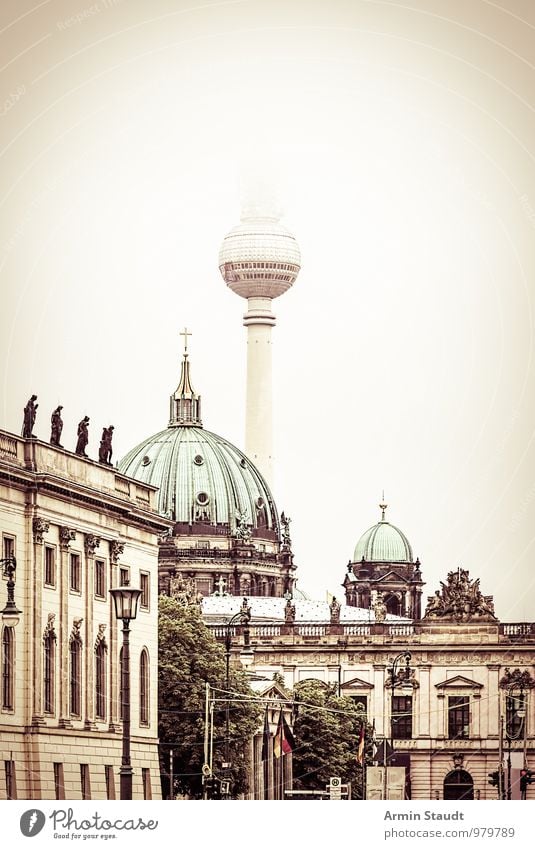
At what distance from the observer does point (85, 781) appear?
251ft

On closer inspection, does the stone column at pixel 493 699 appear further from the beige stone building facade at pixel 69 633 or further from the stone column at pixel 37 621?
the stone column at pixel 37 621

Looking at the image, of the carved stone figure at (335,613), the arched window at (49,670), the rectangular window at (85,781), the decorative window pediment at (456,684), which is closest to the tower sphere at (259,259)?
the arched window at (49,670)

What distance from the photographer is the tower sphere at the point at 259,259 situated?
313ft

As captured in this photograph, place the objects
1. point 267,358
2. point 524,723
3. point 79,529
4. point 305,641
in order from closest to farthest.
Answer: point 79,529
point 524,723
point 267,358
point 305,641

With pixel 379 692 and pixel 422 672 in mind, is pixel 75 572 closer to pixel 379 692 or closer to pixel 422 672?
pixel 422 672

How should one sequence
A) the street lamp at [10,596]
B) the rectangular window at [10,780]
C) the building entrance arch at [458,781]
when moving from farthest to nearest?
the building entrance arch at [458,781], the rectangular window at [10,780], the street lamp at [10,596]

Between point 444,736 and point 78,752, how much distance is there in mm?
87644

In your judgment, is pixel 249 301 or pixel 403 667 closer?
pixel 249 301

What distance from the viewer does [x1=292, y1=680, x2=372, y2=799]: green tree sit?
116250 millimetres

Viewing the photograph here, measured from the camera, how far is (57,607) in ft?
262

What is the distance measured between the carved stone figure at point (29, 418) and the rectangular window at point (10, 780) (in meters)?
9.28
